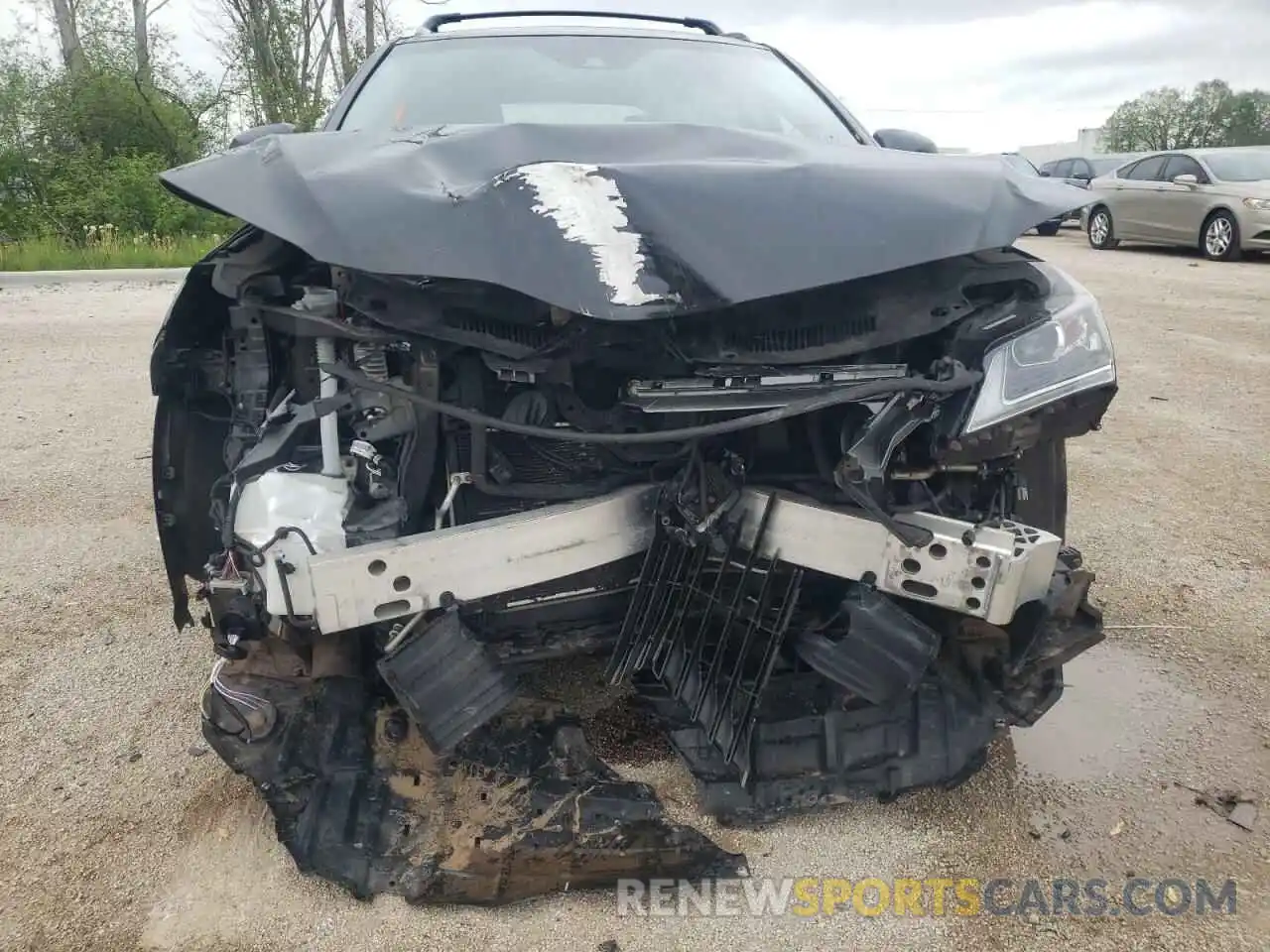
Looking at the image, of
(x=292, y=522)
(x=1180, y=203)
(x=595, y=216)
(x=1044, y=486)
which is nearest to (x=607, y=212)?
(x=595, y=216)

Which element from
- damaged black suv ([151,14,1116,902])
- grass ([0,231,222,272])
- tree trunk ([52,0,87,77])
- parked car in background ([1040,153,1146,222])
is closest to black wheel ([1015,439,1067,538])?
damaged black suv ([151,14,1116,902])

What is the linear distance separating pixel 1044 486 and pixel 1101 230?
13.2 m

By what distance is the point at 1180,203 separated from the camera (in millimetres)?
11922

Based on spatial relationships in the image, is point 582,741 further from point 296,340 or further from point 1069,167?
point 1069,167

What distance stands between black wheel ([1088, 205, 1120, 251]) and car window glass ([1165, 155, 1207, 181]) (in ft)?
3.72

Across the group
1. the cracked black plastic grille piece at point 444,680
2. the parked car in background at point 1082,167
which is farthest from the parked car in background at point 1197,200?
the cracked black plastic grille piece at point 444,680

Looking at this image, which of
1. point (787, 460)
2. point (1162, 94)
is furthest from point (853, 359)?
point (1162, 94)

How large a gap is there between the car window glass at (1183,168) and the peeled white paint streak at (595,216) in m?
12.3

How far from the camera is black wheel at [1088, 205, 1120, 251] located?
43.9 ft

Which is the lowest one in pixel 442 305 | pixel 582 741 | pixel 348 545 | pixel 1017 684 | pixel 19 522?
pixel 19 522

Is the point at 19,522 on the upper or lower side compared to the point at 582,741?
lower

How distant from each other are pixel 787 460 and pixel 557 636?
68cm

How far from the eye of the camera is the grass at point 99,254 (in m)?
A: 11.0

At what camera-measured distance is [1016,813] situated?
2.21 m
